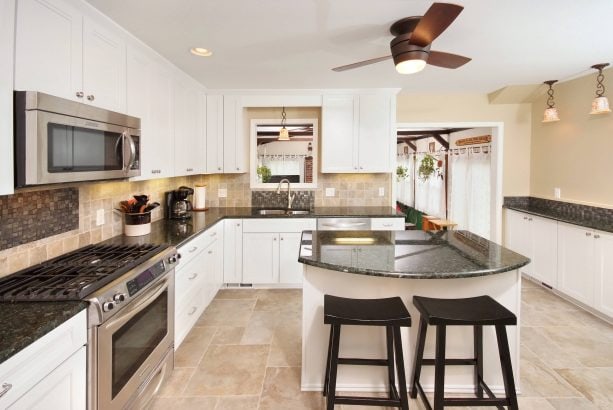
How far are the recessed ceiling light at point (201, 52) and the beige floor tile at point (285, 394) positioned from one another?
249 cm

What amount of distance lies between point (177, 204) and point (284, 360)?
194cm

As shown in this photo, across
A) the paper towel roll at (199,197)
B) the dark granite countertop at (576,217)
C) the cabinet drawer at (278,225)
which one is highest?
the paper towel roll at (199,197)

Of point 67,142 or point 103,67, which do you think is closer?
point 67,142

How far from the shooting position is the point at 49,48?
1598 millimetres

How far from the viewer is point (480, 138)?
5273 millimetres

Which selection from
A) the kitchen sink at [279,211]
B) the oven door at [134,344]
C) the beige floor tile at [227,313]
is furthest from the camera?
the kitchen sink at [279,211]

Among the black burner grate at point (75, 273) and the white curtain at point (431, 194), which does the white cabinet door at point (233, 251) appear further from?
the white curtain at point (431, 194)

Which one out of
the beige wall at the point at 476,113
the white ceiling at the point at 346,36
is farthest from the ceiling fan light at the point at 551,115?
the beige wall at the point at 476,113

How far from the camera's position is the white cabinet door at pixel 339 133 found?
4062 millimetres

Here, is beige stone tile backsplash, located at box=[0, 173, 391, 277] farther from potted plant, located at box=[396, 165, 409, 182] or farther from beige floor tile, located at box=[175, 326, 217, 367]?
potted plant, located at box=[396, 165, 409, 182]

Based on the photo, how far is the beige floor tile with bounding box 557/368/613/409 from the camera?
2070 millimetres

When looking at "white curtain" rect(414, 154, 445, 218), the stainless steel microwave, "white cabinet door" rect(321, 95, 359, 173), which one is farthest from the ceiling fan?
"white curtain" rect(414, 154, 445, 218)

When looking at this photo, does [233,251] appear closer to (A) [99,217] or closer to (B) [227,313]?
(B) [227,313]

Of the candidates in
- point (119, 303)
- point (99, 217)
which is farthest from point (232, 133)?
point (119, 303)
